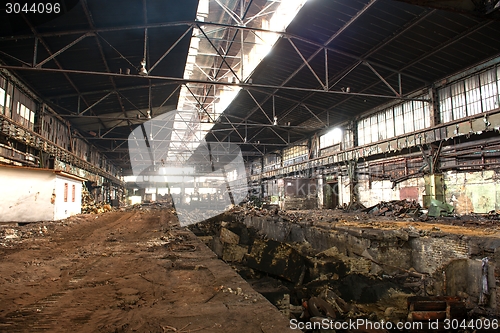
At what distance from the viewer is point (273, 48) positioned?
494 inches

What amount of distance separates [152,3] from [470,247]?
1146cm

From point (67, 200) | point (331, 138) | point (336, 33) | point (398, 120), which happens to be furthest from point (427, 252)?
point (67, 200)

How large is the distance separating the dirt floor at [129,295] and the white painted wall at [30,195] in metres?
8.00

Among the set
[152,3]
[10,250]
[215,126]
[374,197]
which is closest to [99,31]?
[152,3]

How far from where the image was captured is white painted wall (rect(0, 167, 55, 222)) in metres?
11.2

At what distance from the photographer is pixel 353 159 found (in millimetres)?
18469

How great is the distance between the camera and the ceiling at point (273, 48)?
372 inches

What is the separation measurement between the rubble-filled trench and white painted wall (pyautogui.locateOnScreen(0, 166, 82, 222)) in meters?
8.62

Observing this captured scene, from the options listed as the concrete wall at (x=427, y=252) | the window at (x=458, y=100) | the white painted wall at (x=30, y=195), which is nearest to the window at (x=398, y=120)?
the window at (x=458, y=100)

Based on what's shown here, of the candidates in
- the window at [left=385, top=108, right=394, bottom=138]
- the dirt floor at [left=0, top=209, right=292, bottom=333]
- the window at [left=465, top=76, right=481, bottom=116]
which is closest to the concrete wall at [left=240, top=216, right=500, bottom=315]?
the dirt floor at [left=0, top=209, right=292, bottom=333]

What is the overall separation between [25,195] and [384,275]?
13699 millimetres

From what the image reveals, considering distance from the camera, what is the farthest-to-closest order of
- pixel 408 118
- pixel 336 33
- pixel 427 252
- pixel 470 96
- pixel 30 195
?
1. pixel 408 118
2. pixel 470 96
3. pixel 30 195
4. pixel 336 33
5. pixel 427 252

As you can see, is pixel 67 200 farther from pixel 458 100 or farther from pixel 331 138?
pixel 458 100

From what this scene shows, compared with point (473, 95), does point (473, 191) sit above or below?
below
